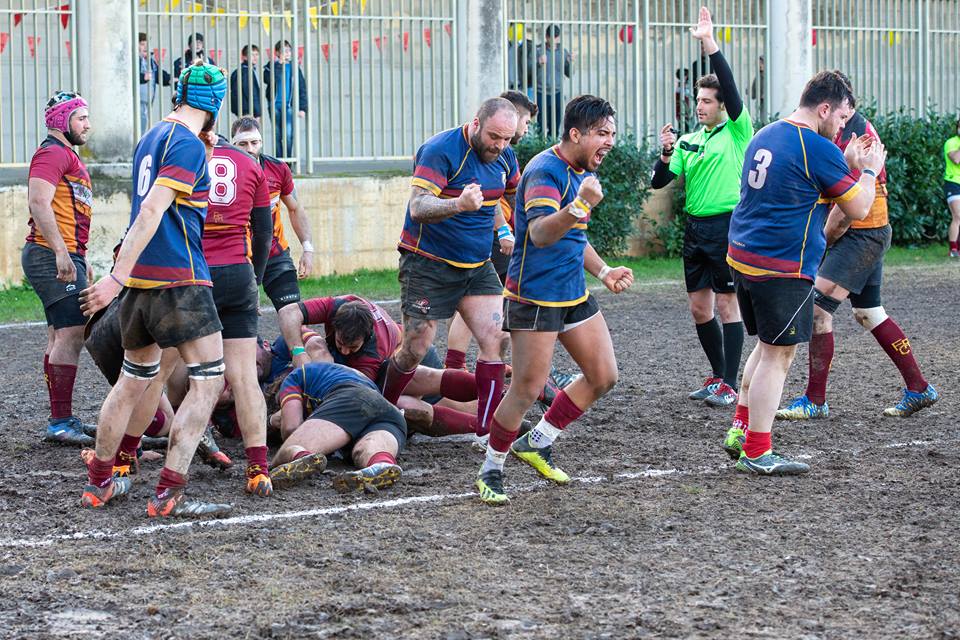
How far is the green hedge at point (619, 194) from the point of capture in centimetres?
1828

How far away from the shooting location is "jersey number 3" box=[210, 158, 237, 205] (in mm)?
7215

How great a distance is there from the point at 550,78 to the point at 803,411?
10826mm

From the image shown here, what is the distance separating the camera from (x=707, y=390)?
30.0 feet

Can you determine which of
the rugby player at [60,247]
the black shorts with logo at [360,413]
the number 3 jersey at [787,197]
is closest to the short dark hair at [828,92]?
the number 3 jersey at [787,197]

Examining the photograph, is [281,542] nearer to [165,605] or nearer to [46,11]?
[165,605]

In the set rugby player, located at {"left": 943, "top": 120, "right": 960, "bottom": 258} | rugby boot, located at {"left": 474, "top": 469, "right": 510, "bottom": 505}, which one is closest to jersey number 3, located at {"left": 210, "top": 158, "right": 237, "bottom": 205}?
rugby boot, located at {"left": 474, "top": 469, "right": 510, "bottom": 505}

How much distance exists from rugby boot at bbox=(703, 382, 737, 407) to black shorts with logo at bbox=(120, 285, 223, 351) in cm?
393

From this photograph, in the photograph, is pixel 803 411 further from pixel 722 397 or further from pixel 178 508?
pixel 178 508

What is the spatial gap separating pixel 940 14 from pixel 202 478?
61.0 ft

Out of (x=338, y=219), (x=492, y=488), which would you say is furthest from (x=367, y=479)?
(x=338, y=219)

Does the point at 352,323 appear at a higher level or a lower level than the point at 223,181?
lower

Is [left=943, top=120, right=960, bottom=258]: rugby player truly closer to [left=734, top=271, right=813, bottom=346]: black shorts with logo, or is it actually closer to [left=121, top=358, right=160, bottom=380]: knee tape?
[left=734, top=271, right=813, bottom=346]: black shorts with logo

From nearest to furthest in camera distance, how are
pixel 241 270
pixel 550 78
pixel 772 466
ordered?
pixel 772 466
pixel 241 270
pixel 550 78

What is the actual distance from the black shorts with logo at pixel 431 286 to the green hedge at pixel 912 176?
13756 millimetres
